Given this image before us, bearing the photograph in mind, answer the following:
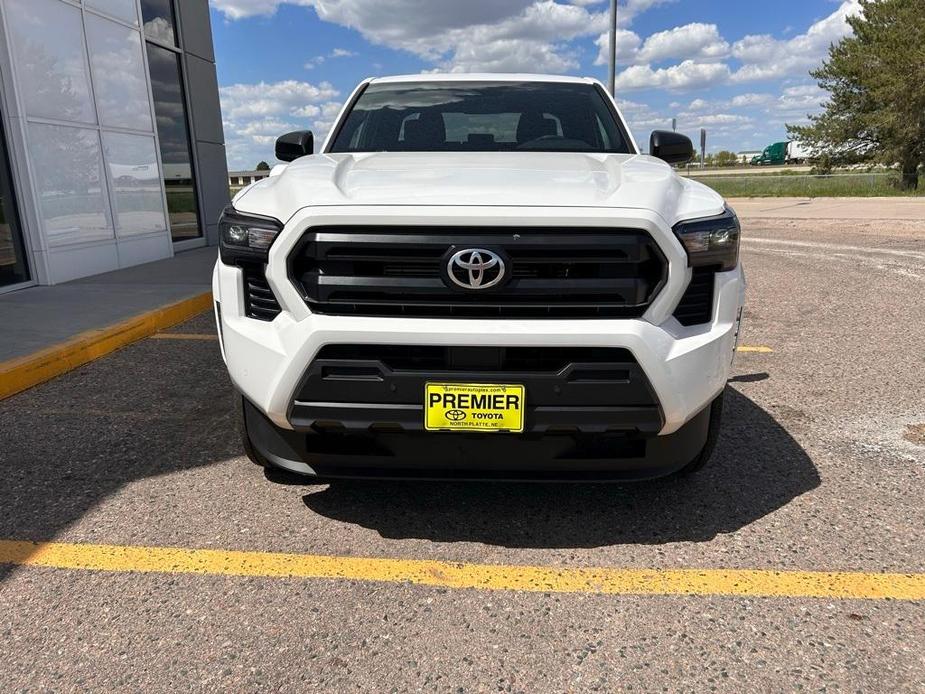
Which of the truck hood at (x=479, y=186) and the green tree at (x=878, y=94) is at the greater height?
the green tree at (x=878, y=94)

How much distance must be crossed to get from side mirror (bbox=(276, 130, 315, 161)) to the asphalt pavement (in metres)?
1.49

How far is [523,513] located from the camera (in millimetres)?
2807

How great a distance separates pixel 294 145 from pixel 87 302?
12.7 feet

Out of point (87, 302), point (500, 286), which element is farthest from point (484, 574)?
point (87, 302)

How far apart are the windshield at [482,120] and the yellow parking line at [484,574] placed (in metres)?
2.11

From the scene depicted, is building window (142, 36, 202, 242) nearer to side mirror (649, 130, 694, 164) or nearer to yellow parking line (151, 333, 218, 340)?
yellow parking line (151, 333, 218, 340)

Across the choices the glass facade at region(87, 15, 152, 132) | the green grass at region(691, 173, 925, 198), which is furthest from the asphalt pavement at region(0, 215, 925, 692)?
the green grass at region(691, 173, 925, 198)

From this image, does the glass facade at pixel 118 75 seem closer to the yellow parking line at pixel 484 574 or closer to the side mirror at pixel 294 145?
the side mirror at pixel 294 145

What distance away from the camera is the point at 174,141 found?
11.6 metres

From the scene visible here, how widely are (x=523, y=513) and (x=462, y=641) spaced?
31.5 inches

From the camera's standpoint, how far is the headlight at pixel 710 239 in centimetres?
232

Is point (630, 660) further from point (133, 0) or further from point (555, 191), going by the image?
point (133, 0)

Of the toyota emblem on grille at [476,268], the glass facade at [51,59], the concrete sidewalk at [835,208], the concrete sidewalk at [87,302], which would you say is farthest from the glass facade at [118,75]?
the concrete sidewalk at [835,208]

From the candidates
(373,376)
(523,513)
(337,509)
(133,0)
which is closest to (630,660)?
(523,513)
